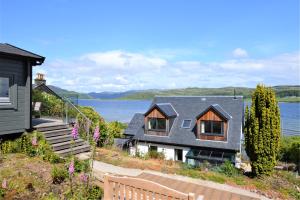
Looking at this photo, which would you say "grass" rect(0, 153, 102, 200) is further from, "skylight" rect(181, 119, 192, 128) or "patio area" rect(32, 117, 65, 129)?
"skylight" rect(181, 119, 192, 128)

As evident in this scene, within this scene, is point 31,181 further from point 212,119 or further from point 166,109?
point 166,109

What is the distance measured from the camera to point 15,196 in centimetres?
638

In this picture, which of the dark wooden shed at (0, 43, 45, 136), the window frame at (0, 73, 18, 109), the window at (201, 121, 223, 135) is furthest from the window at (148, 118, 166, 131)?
the window frame at (0, 73, 18, 109)

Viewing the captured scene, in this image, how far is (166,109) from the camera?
2636 centimetres

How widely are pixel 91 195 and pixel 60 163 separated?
12.8 feet

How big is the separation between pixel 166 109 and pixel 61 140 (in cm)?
1505

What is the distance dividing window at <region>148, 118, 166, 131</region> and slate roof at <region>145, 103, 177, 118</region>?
85 cm

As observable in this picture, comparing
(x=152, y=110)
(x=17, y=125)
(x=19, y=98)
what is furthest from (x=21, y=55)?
(x=152, y=110)

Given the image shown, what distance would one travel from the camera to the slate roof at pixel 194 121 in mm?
22770

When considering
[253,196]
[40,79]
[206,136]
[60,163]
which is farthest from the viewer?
[206,136]

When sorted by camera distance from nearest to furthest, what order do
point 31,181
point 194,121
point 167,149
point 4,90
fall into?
point 31,181, point 4,90, point 167,149, point 194,121

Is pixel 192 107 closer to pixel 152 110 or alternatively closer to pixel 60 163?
pixel 152 110

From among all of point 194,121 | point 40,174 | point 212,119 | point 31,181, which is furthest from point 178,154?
point 31,181

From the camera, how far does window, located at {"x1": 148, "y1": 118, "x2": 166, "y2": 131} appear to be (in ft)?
85.3
